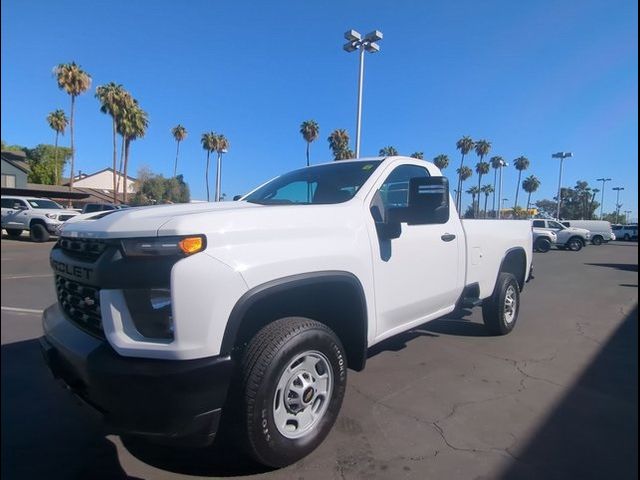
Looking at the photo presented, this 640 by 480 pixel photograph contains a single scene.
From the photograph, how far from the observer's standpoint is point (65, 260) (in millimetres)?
2512

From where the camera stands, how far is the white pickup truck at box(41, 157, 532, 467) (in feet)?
6.74

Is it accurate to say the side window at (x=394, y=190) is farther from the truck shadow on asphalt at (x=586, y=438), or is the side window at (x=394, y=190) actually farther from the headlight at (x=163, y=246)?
the truck shadow on asphalt at (x=586, y=438)

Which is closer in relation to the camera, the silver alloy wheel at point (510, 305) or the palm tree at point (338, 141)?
the silver alloy wheel at point (510, 305)

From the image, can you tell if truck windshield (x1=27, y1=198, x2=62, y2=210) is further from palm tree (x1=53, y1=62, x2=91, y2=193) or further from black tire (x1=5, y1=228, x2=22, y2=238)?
palm tree (x1=53, y1=62, x2=91, y2=193)

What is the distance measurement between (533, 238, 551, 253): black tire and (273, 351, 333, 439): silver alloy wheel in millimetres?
25206

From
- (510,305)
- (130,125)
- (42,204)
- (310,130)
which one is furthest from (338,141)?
(510,305)

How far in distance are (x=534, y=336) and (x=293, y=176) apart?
154 inches

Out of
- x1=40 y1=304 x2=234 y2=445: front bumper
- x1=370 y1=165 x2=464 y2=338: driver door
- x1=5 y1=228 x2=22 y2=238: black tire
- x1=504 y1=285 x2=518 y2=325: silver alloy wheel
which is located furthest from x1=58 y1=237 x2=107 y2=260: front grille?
x1=5 y1=228 x2=22 y2=238: black tire

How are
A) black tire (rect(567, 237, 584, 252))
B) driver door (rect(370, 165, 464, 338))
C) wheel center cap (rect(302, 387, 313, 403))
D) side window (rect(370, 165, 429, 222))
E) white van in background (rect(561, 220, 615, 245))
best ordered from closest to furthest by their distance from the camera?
wheel center cap (rect(302, 387, 313, 403)) → driver door (rect(370, 165, 464, 338)) → side window (rect(370, 165, 429, 222)) → black tire (rect(567, 237, 584, 252)) → white van in background (rect(561, 220, 615, 245))

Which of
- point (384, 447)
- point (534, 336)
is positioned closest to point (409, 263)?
point (384, 447)

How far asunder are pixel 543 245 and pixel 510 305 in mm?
21843

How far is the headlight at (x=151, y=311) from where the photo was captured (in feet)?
6.84

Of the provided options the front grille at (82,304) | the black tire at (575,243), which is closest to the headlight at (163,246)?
the front grille at (82,304)

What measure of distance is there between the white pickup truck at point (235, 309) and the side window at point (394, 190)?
0.13 feet
